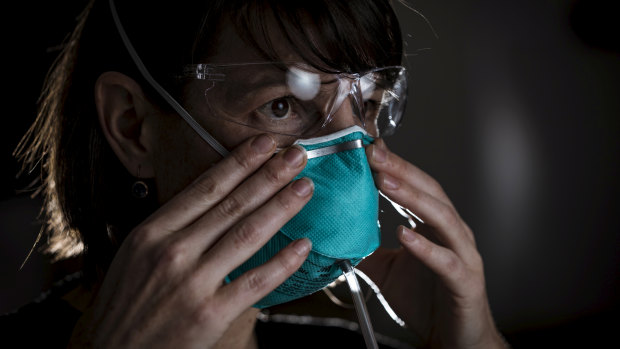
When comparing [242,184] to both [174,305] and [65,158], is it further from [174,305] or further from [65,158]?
[65,158]


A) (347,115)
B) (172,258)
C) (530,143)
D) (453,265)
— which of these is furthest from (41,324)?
(530,143)

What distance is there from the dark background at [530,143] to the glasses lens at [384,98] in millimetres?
522

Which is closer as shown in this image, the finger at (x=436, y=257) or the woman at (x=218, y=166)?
the woman at (x=218, y=166)

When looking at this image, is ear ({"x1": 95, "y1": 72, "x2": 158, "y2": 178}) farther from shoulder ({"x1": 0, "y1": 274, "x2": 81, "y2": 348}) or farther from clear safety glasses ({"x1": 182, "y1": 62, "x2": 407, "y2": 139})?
shoulder ({"x1": 0, "y1": 274, "x2": 81, "y2": 348})

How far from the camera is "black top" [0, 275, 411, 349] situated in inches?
55.7

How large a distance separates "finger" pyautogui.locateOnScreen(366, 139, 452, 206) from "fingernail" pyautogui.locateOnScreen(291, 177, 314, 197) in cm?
20

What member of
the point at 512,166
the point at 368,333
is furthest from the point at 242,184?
the point at 512,166

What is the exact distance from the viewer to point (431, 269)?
1283mm

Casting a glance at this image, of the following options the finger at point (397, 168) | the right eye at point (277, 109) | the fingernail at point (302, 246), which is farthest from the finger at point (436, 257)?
the right eye at point (277, 109)

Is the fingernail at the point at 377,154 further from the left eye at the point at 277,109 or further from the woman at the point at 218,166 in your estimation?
the left eye at the point at 277,109

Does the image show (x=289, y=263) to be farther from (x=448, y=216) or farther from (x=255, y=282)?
(x=448, y=216)

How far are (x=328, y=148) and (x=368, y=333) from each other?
0.40 metres

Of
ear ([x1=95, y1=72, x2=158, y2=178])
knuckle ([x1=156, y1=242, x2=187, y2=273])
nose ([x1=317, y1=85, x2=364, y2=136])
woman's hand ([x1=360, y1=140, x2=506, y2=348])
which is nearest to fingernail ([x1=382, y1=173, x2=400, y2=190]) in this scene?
woman's hand ([x1=360, y1=140, x2=506, y2=348])

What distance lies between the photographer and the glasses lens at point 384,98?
130cm
